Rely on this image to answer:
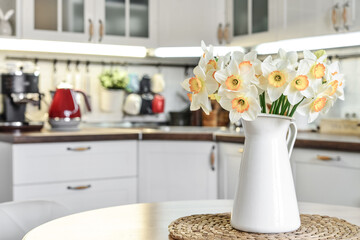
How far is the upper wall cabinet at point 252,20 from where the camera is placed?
11.2ft

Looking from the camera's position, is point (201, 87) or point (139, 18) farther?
point (139, 18)

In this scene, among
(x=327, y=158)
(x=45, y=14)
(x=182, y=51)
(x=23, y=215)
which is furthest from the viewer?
(x=182, y=51)

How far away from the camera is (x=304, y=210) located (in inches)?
54.7

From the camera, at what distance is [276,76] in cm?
102

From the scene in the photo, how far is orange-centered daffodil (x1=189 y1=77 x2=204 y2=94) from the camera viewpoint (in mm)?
1091

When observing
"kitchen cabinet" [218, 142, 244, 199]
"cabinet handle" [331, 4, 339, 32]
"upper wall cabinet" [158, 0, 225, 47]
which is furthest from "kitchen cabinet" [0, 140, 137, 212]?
"cabinet handle" [331, 4, 339, 32]

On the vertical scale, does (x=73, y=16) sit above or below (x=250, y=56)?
above

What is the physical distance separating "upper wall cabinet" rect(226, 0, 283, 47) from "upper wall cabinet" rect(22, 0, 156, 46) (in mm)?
566

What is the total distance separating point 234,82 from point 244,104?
5 cm

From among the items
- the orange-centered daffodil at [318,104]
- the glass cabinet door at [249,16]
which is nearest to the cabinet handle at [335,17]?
the glass cabinet door at [249,16]

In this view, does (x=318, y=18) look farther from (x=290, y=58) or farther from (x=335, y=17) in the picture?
(x=290, y=58)

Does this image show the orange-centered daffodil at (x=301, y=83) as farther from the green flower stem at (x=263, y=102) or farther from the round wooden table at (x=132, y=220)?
the round wooden table at (x=132, y=220)

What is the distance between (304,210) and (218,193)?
1841 millimetres

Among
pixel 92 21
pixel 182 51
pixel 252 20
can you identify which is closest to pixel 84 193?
pixel 92 21
